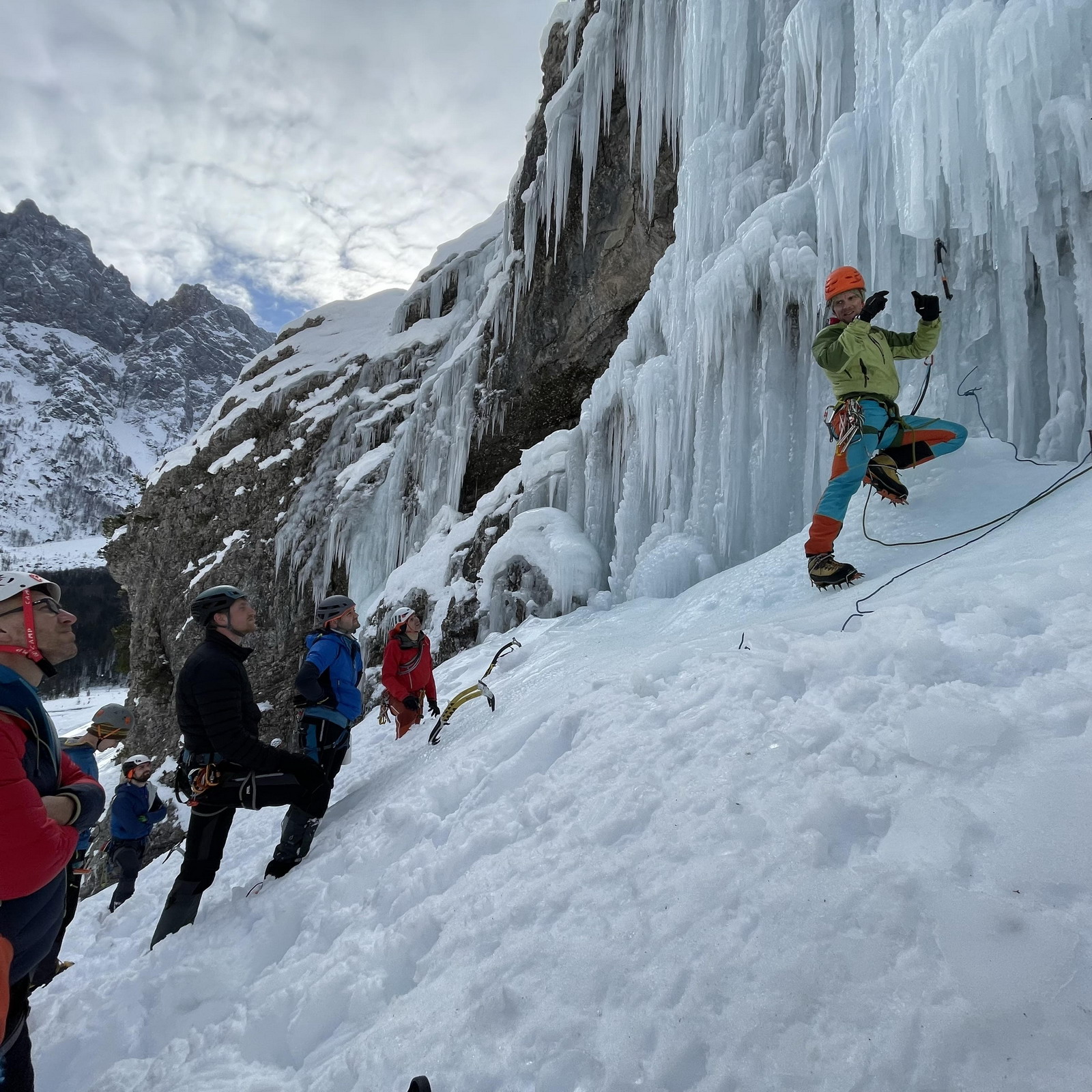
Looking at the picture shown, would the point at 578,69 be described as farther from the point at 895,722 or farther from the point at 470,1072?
the point at 470,1072

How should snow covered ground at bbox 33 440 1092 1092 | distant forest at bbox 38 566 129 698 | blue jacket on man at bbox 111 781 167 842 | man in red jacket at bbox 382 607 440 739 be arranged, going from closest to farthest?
snow covered ground at bbox 33 440 1092 1092, man in red jacket at bbox 382 607 440 739, blue jacket on man at bbox 111 781 167 842, distant forest at bbox 38 566 129 698

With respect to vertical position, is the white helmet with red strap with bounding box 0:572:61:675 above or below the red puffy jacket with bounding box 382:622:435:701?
above

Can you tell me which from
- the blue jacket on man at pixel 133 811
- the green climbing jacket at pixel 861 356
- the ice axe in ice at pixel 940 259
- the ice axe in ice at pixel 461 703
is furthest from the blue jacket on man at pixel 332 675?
the ice axe in ice at pixel 940 259

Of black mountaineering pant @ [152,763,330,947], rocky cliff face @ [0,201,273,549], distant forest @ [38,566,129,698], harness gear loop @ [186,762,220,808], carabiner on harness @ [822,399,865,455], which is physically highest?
rocky cliff face @ [0,201,273,549]

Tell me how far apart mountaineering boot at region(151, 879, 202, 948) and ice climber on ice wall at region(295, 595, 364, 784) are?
33.3 inches

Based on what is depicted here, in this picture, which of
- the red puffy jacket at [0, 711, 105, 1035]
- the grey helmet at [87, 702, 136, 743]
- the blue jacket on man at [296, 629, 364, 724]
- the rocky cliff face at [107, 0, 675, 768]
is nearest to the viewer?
the red puffy jacket at [0, 711, 105, 1035]

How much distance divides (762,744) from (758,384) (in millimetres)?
4531

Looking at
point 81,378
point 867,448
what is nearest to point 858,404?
point 867,448

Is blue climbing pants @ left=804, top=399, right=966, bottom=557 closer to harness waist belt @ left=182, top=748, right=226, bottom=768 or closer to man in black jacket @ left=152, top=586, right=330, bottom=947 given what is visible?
man in black jacket @ left=152, top=586, right=330, bottom=947

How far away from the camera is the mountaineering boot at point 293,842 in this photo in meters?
3.21

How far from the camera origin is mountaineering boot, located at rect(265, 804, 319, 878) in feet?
10.5

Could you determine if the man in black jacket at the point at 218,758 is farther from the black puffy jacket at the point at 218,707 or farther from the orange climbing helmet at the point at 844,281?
the orange climbing helmet at the point at 844,281

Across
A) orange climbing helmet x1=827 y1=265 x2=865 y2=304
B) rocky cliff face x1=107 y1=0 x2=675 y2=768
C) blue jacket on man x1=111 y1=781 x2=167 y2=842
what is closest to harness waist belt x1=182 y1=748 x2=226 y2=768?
blue jacket on man x1=111 y1=781 x2=167 y2=842

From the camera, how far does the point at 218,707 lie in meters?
3.04
